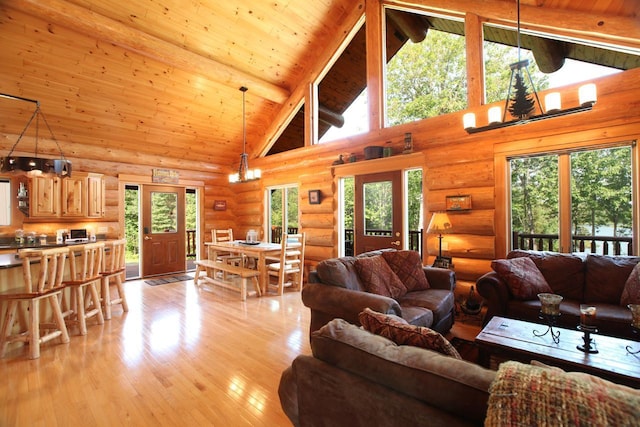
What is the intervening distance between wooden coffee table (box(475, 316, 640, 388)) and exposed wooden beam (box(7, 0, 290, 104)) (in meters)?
5.55

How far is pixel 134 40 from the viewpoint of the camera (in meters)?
4.54

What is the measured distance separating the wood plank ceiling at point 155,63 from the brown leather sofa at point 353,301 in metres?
3.56

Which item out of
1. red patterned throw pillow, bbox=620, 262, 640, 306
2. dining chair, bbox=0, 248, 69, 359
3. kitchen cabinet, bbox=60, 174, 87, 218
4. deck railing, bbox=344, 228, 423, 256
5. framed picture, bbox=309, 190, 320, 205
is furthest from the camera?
framed picture, bbox=309, 190, 320, 205

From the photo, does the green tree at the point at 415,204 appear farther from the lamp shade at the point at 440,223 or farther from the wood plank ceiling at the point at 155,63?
the wood plank ceiling at the point at 155,63

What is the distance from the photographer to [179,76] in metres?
5.46

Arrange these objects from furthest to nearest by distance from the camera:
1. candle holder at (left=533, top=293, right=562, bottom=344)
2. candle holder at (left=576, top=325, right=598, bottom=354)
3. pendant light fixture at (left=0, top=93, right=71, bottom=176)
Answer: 1. pendant light fixture at (left=0, top=93, right=71, bottom=176)
2. candle holder at (left=533, top=293, right=562, bottom=344)
3. candle holder at (left=576, top=325, right=598, bottom=354)

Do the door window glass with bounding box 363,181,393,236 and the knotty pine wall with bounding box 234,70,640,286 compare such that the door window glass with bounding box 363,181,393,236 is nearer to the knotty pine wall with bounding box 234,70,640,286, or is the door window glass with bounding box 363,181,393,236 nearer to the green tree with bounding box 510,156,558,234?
the knotty pine wall with bounding box 234,70,640,286

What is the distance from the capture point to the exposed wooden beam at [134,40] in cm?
385

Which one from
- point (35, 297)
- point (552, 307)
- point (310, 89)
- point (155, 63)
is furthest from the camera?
point (310, 89)

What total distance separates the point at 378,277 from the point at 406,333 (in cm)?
190

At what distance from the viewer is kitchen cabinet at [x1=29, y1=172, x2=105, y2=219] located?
5.21 metres

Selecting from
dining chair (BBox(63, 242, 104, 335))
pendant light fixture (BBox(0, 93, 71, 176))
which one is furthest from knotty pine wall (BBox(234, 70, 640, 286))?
pendant light fixture (BBox(0, 93, 71, 176))

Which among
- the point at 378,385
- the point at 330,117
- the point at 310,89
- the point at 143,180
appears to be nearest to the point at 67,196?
the point at 143,180

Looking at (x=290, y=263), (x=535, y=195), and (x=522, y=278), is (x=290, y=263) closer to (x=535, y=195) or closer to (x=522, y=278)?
(x=522, y=278)
